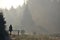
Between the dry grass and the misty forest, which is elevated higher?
the misty forest

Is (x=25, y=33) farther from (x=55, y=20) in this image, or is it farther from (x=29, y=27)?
(x=55, y=20)

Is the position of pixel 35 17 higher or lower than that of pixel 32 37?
higher

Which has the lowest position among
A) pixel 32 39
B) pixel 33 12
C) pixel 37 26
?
pixel 32 39

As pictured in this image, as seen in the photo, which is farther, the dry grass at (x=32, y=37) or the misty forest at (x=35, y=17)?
the misty forest at (x=35, y=17)

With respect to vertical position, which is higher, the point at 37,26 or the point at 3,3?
the point at 3,3

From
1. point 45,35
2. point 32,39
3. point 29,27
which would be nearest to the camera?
point 32,39

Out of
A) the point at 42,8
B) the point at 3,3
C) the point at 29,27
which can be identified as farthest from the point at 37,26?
the point at 3,3

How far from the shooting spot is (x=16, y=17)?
15.2 ft

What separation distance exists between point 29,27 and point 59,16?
34.0 inches

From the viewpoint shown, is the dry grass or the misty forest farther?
the misty forest

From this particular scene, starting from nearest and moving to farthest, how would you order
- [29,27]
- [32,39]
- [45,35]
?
1. [32,39]
2. [45,35]
3. [29,27]

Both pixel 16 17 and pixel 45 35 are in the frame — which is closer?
pixel 45 35

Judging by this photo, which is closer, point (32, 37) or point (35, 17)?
point (32, 37)

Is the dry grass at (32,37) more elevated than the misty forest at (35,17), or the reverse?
the misty forest at (35,17)
